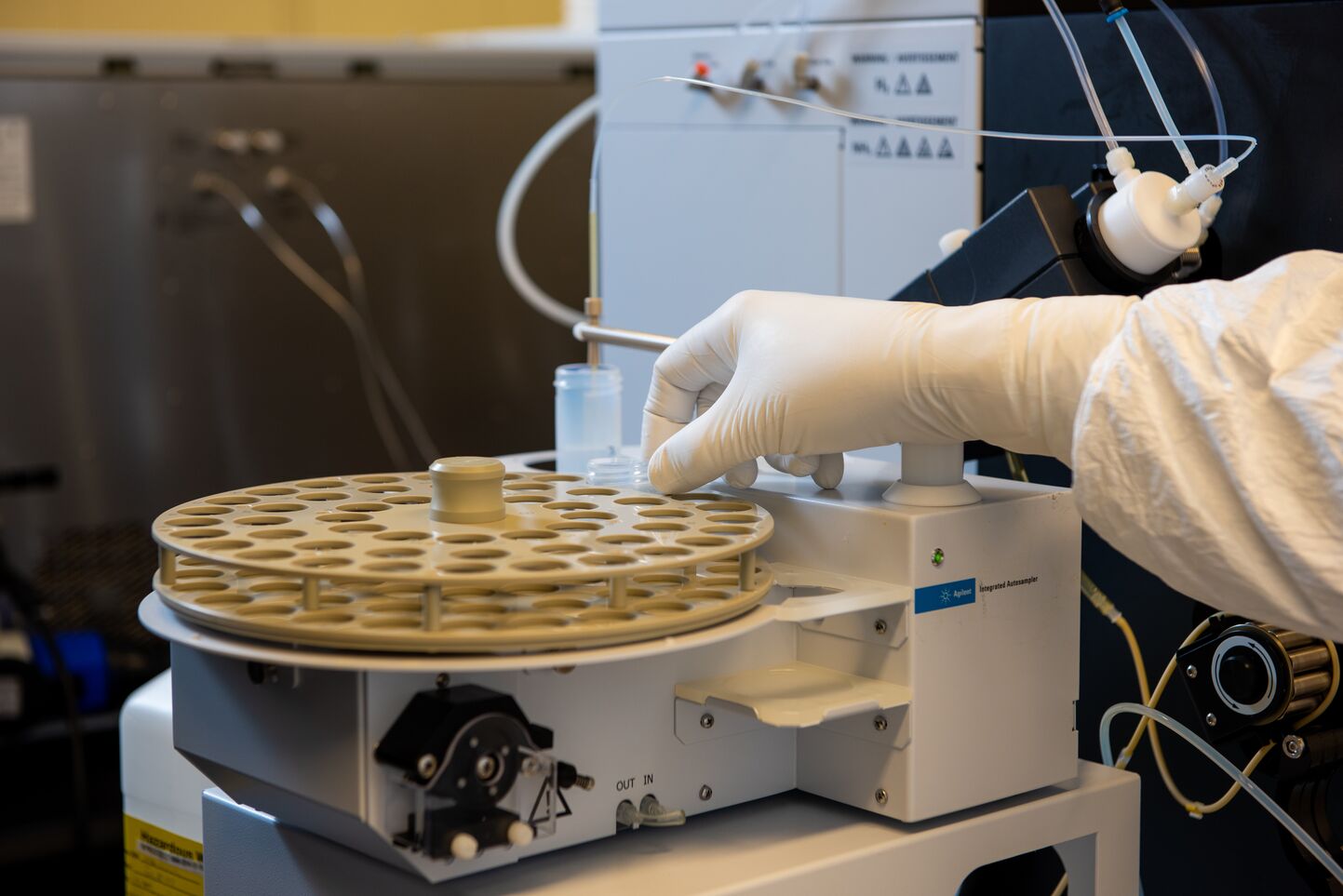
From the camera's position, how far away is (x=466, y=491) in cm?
98

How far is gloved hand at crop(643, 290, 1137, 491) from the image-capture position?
3.13 feet

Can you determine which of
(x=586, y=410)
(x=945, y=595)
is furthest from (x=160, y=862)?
(x=945, y=595)

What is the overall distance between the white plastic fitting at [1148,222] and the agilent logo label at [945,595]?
0.35 m

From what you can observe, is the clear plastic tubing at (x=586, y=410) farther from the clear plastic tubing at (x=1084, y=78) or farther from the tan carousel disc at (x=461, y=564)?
the clear plastic tubing at (x=1084, y=78)

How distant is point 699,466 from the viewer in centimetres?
107

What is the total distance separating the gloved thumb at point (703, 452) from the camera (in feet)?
3.45

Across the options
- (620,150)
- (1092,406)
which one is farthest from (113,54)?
(1092,406)

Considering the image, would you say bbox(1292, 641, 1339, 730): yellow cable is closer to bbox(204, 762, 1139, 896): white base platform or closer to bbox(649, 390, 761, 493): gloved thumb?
bbox(204, 762, 1139, 896): white base platform

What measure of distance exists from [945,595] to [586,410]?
16.3 inches

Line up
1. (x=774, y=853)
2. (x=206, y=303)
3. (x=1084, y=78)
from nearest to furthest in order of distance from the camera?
(x=774, y=853) < (x=1084, y=78) < (x=206, y=303)

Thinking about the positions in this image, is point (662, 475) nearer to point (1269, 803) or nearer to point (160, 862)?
point (1269, 803)

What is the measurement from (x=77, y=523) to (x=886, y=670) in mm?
1587

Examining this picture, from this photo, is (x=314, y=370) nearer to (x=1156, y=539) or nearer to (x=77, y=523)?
(x=77, y=523)

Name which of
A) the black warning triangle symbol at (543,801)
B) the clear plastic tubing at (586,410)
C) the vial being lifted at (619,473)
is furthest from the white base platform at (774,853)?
the clear plastic tubing at (586,410)
